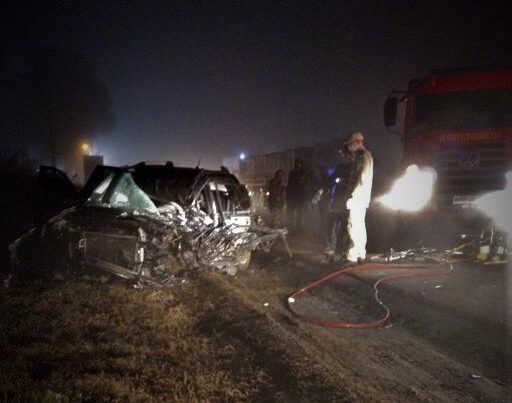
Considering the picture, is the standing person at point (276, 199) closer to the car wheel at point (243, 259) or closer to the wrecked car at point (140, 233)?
the car wheel at point (243, 259)

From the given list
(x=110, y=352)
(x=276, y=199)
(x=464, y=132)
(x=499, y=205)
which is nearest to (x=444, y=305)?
(x=499, y=205)

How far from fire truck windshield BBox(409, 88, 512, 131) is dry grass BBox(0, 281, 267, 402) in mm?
6144

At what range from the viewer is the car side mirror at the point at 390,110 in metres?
7.98

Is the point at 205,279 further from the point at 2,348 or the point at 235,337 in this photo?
the point at 2,348

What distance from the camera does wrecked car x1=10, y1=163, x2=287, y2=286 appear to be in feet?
15.0

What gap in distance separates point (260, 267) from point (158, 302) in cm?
276

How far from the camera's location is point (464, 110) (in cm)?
746

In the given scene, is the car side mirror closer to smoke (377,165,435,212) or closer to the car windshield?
smoke (377,165,435,212)

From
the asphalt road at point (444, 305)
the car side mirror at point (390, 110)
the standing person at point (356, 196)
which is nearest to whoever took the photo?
the asphalt road at point (444, 305)

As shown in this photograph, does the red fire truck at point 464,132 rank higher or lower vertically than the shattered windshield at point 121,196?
higher

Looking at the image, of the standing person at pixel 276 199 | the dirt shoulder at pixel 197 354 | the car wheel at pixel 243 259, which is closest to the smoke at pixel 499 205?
the dirt shoulder at pixel 197 354

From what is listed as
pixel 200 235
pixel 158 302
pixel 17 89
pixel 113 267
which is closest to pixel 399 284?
pixel 200 235

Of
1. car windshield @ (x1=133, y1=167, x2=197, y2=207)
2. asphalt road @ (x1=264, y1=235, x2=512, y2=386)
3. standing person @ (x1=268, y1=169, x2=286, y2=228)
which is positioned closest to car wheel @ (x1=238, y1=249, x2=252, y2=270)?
asphalt road @ (x1=264, y1=235, x2=512, y2=386)

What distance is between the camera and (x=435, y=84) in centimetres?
761
